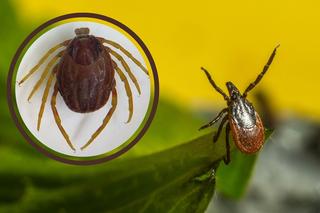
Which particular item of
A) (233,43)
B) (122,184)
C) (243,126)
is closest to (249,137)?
(243,126)

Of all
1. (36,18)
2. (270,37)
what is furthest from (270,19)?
(36,18)

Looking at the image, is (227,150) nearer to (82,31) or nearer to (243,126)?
(243,126)

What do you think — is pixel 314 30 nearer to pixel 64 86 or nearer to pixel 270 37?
pixel 270 37

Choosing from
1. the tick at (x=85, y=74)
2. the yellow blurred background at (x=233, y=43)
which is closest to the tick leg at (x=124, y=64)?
the tick at (x=85, y=74)

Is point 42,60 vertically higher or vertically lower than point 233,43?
higher

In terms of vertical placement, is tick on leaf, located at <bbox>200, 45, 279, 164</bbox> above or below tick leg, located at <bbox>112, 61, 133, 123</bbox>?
below

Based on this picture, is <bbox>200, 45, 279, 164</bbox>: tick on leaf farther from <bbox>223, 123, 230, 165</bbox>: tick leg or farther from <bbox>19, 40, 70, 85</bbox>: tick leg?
<bbox>19, 40, 70, 85</bbox>: tick leg

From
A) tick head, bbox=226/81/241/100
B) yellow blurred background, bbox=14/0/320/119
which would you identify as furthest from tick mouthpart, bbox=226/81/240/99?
yellow blurred background, bbox=14/0/320/119
